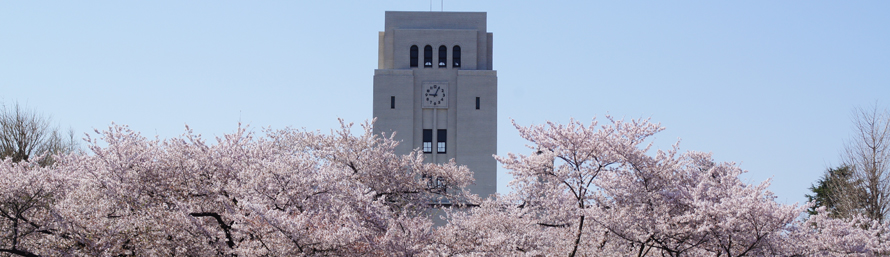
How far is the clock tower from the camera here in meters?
51.2

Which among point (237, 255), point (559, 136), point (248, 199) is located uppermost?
point (559, 136)

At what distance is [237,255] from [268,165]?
1.71 m

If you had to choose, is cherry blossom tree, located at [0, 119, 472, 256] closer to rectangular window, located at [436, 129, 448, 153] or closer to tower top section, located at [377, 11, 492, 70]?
rectangular window, located at [436, 129, 448, 153]

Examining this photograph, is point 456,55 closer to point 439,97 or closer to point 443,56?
Result: point 443,56

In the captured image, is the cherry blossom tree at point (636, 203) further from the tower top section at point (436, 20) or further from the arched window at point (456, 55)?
the tower top section at point (436, 20)

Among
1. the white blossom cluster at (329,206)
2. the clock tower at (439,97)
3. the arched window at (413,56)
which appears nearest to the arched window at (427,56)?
the clock tower at (439,97)

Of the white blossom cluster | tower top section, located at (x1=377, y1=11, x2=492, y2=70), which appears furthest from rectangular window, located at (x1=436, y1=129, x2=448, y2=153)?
the white blossom cluster

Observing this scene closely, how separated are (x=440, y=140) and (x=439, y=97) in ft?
8.50

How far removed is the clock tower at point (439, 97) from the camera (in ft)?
168

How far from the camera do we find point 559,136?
55.7 ft

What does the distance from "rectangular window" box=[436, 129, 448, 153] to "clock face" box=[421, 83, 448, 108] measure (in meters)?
1.56

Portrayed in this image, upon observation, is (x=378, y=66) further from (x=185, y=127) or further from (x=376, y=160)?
(x=185, y=127)

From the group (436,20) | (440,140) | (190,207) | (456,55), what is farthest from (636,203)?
(436,20)

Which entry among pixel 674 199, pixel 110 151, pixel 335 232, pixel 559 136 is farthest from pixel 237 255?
pixel 674 199
